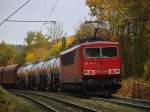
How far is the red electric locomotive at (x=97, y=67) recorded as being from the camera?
2730 cm

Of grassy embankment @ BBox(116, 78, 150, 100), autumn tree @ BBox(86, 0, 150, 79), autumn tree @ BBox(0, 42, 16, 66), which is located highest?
autumn tree @ BBox(0, 42, 16, 66)

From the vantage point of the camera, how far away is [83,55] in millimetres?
27562

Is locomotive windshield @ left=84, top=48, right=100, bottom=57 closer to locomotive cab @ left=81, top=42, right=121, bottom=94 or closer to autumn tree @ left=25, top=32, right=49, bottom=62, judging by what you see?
locomotive cab @ left=81, top=42, right=121, bottom=94

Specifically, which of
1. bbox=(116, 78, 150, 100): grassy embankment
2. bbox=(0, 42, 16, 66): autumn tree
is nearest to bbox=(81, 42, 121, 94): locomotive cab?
bbox=(116, 78, 150, 100): grassy embankment

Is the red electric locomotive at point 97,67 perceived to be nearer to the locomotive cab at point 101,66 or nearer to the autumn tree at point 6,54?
the locomotive cab at point 101,66

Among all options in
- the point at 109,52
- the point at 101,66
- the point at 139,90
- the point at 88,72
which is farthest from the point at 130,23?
the point at 88,72

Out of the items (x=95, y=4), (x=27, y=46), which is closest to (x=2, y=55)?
(x=27, y=46)

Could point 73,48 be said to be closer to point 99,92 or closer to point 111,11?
point 99,92

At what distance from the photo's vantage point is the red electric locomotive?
27.3m

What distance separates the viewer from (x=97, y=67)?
27609mm

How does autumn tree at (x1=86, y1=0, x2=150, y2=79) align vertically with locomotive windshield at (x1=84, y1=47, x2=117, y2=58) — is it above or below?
above

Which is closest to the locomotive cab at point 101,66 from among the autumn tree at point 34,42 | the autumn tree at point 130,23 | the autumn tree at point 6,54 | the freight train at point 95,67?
the freight train at point 95,67

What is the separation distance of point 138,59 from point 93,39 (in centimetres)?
834

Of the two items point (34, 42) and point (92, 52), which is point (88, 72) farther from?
point (34, 42)
